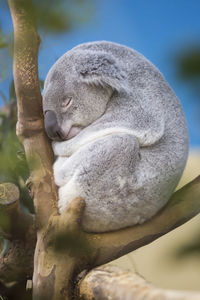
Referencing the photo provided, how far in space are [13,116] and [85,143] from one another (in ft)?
5.05

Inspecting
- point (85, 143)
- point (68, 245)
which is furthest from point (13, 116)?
point (68, 245)

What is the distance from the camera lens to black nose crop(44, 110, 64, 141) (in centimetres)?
195

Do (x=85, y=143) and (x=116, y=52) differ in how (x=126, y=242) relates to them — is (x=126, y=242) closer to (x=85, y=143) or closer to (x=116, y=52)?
(x=85, y=143)

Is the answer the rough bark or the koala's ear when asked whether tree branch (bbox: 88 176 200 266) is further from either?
the koala's ear

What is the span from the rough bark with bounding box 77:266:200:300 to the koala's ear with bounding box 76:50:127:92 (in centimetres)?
95

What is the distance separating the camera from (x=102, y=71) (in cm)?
195

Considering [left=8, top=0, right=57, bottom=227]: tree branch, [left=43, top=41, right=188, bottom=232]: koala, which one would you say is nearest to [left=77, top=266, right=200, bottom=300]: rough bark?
[left=43, top=41, right=188, bottom=232]: koala

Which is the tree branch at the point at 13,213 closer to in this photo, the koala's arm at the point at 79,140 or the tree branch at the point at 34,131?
the tree branch at the point at 34,131

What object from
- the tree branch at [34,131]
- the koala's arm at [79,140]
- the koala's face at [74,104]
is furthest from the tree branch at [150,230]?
the koala's face at [74,104]

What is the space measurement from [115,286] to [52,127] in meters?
0.86

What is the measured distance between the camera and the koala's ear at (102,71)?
1.95 meters

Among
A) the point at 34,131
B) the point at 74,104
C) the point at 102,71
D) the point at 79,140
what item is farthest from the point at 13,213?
the point at 102,71

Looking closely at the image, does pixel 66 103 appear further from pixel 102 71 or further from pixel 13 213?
pixel 13 213

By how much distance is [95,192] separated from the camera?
6.02ft
